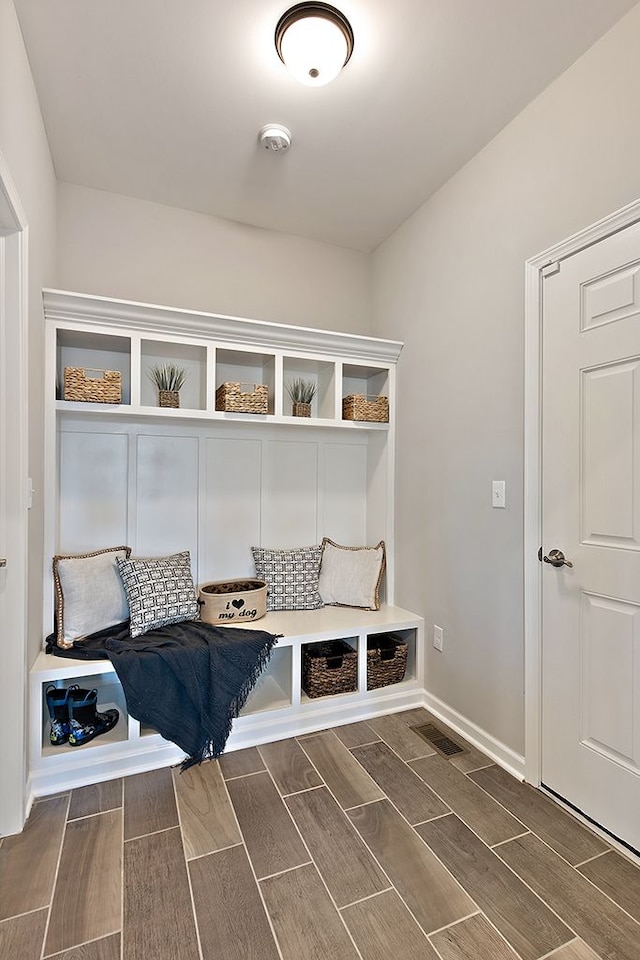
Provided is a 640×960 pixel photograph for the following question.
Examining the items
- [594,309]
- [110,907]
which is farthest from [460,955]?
[594,309]

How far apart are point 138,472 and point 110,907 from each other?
6.10 feet

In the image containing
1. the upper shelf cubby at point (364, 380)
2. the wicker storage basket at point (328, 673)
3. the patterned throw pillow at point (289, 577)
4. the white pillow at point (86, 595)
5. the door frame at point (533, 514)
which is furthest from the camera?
the upper shelf cubby at point (364, 380)

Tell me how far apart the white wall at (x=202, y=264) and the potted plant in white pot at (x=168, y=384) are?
18.7 inches

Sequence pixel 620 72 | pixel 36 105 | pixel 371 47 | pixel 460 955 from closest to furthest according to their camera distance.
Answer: pixel 460 955, pixel 620 72, pixel 371 47, pixel 36 105

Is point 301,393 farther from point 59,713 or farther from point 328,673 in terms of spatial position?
point 59,713

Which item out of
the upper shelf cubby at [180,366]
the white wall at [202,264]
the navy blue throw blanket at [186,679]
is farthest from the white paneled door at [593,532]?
the upper shelf cubby at [180,366]

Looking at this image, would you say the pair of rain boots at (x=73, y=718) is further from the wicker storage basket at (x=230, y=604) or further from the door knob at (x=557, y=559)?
the door knob at (x=557, y=559)

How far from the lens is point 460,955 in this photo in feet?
4.16

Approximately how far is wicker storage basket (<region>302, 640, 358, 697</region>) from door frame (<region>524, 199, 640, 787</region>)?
2.90ft

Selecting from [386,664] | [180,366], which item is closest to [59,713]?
[386,664]

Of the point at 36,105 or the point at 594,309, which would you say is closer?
the point at 594,309

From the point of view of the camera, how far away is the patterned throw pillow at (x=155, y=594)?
7.59 ft

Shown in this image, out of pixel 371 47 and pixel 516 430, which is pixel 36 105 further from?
pixel 516 430

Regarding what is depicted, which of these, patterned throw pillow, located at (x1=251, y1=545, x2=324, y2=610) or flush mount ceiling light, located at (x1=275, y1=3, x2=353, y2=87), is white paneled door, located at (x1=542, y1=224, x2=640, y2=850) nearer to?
flush mount ceiling light, located at (x1=275, y1=3, x2=353, y2=87)
